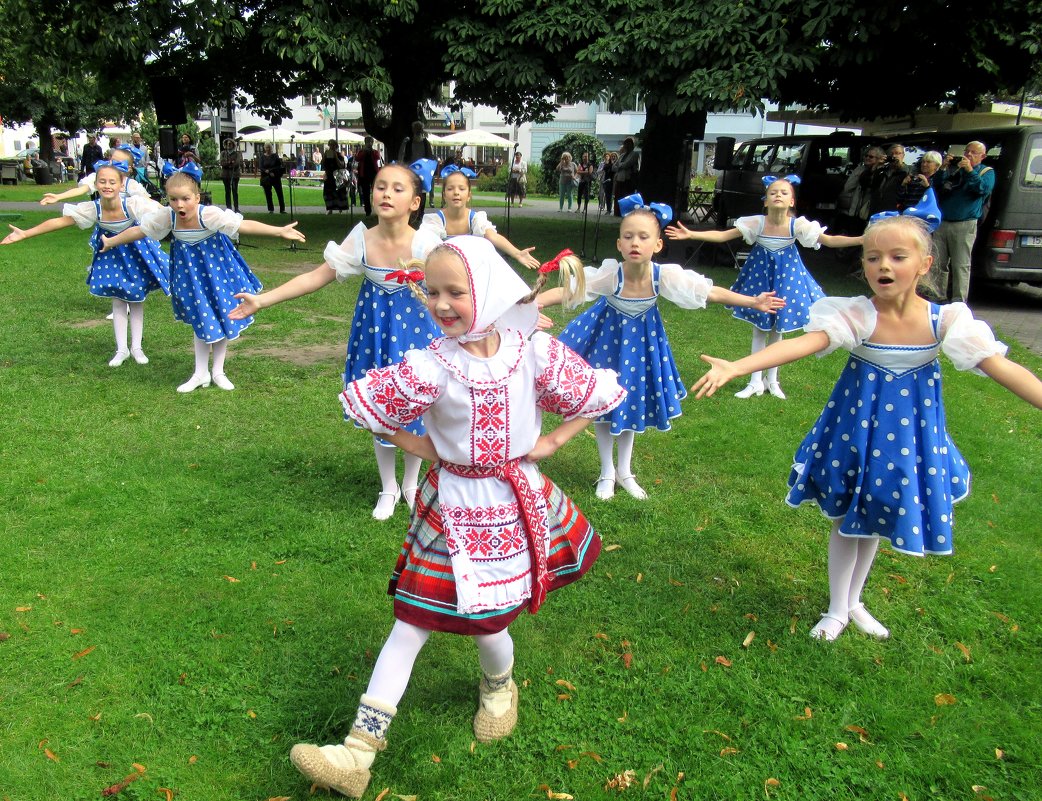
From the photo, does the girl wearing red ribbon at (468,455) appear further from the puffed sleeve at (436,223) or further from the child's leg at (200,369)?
the child's leg at (200,369)

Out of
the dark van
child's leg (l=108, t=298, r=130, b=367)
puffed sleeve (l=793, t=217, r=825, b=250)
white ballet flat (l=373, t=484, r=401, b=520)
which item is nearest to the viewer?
white ballet flat (l=373, t=484, r=401, b=520)

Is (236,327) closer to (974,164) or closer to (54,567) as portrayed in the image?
(54,567)

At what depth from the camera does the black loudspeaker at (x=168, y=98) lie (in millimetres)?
16578

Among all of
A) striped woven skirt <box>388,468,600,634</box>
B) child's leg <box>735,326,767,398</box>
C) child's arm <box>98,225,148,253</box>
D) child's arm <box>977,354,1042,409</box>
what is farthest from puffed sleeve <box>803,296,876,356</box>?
child's arm <box>98,225,148,253</box>

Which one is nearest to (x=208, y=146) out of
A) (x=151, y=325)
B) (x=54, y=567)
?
(x=151, y=325)

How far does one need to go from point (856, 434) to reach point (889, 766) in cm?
129

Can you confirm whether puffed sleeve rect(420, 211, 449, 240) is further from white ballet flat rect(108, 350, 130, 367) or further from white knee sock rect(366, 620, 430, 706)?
white ballet flat rect(108, 350, 130, 367)

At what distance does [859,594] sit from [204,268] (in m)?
5.76

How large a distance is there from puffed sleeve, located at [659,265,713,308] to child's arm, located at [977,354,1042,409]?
6.43ft

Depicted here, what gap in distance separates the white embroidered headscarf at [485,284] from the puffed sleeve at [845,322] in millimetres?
1456

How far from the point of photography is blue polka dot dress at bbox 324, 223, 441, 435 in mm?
4758

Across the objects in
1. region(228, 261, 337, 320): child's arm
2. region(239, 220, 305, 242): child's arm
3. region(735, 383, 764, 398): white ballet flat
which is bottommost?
region(735, 383, 764, 398): white ballet flat

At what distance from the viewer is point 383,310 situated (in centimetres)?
478

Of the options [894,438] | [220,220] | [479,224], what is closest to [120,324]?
[220,220]
